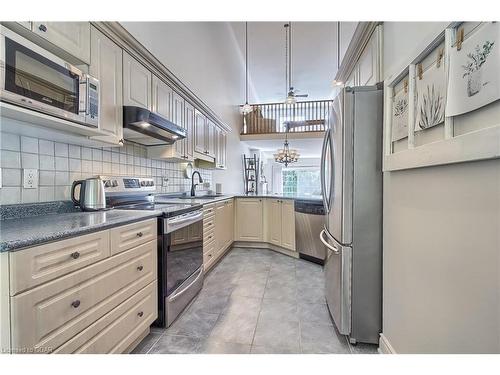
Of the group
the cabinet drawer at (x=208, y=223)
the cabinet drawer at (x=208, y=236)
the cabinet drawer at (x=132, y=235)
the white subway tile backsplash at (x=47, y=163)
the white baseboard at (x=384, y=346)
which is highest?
the white subway tile backsplash at (x=47, y=163)

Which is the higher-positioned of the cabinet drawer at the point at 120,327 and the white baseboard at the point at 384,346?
the cabinet drawer at the point at 120,327

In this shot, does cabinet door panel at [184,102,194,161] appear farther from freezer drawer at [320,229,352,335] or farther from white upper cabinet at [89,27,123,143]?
freezer drawer at [320,229,352,335]

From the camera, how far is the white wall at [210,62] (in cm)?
260

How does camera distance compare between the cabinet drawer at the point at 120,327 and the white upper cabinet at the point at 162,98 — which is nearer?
the cabinet drawer at the point at 120,327

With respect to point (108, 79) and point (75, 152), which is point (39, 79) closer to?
point (108, 79)

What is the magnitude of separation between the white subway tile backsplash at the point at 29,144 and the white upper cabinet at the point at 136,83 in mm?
646

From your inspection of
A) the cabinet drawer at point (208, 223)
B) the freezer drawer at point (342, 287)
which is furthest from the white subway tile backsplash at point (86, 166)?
the freezer drawer at point (342, 287)

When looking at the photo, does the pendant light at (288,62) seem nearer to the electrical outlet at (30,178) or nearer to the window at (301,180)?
the window at (301,180)

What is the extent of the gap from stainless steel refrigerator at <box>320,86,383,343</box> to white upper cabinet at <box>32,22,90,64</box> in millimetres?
1710

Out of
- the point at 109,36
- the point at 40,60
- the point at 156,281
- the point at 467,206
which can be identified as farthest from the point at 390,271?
the point at 109,36

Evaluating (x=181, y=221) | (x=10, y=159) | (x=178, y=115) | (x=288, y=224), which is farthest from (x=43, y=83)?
(x=288, y=224)

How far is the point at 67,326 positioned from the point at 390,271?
5.66 ft

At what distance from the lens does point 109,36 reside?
5.27 ft
